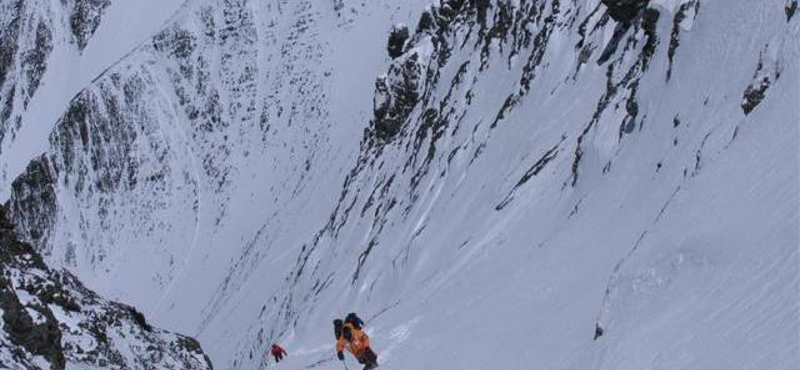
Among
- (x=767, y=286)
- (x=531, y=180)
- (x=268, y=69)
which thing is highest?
(x=268, y=69)

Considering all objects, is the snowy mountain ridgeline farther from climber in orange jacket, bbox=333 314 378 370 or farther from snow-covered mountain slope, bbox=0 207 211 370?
snow-covered mountain slope, bbox=0 207 211 370

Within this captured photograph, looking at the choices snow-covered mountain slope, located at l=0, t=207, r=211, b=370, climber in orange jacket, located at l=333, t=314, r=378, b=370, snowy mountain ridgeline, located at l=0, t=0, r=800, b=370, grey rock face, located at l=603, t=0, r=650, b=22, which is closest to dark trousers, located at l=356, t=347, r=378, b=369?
climber in orange jacket, located at l=333, t=314, r=378, b=370

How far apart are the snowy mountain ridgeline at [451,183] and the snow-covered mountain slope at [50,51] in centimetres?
1906

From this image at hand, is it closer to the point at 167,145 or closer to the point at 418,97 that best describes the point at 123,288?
the point at 167,145

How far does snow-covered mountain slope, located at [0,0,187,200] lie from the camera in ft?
550

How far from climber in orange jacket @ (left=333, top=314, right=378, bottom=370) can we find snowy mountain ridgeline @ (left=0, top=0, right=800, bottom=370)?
58cm

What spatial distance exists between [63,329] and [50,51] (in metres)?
162

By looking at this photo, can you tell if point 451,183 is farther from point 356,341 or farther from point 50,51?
point 50,51

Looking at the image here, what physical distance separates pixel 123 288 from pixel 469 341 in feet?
387

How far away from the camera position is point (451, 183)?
46656mm

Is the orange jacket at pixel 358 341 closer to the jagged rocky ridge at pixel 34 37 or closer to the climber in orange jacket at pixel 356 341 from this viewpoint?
the climber in orange jacket at pixel 356 341

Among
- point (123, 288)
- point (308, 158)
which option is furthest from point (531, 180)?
point (123, 288)

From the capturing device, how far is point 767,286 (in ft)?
26.1

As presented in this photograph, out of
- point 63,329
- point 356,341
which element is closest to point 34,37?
point 63,329
